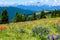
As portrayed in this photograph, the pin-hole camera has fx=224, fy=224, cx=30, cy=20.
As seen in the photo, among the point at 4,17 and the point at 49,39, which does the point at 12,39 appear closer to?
the point at 49,39

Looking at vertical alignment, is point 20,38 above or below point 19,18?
above

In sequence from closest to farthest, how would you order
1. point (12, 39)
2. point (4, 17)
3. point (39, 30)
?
1. point (12, 39)
2. point (39, 30)
3. point (4, 17)

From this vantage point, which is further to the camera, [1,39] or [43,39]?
[1,39]

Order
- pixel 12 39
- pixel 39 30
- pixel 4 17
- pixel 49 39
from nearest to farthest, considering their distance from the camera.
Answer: pixel 49 39
pixel 12 39
pixel 39 30
pixel 4 17

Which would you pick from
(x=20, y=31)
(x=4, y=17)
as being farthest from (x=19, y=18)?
(x=20, y=31)

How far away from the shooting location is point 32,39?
788 cm

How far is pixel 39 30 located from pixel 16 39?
6.30 feet

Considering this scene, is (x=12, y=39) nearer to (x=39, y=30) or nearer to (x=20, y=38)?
(x=20, y=38)

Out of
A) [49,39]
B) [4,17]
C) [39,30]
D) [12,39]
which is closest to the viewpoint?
[49,39]

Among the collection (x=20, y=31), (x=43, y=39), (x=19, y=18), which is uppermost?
(x=43, y=39)

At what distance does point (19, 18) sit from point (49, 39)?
254 feet

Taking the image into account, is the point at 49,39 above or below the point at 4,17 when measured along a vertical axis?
above

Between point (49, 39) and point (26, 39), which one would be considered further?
point (26, 39)

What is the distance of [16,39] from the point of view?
25.9 feet
